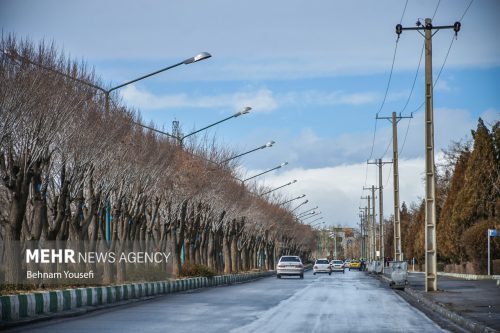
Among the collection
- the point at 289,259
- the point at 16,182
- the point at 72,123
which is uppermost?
the point at 72,123

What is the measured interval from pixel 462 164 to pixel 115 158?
44160 millimetres

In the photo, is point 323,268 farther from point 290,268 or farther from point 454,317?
point 454,317

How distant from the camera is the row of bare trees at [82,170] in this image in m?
30.7

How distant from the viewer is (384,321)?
2378 centimetres

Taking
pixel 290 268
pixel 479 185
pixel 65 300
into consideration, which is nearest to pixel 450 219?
pixel 479 185

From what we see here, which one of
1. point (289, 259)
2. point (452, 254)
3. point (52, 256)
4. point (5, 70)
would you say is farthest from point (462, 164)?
point (5, 70)

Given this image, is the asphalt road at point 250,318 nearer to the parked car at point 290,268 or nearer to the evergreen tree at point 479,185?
the evergreen tree at point 479,185

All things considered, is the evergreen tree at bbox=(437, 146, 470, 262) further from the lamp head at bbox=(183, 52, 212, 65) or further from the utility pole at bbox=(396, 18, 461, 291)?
the lamp head at bbox=(183, 52, 212, 65)

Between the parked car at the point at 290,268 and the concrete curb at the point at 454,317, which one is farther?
the parked car at the point at 290,268

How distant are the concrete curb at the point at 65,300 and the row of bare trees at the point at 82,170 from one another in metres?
2.75

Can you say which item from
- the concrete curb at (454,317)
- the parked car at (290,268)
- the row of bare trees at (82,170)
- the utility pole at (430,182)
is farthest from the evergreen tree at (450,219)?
the concrete curb at (454,317)

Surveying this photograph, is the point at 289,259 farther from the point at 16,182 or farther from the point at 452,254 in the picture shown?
the point at 16,182

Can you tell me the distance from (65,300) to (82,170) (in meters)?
9.89

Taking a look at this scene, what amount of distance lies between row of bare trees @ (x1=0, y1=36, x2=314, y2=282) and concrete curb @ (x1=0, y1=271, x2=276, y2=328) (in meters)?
2.75
